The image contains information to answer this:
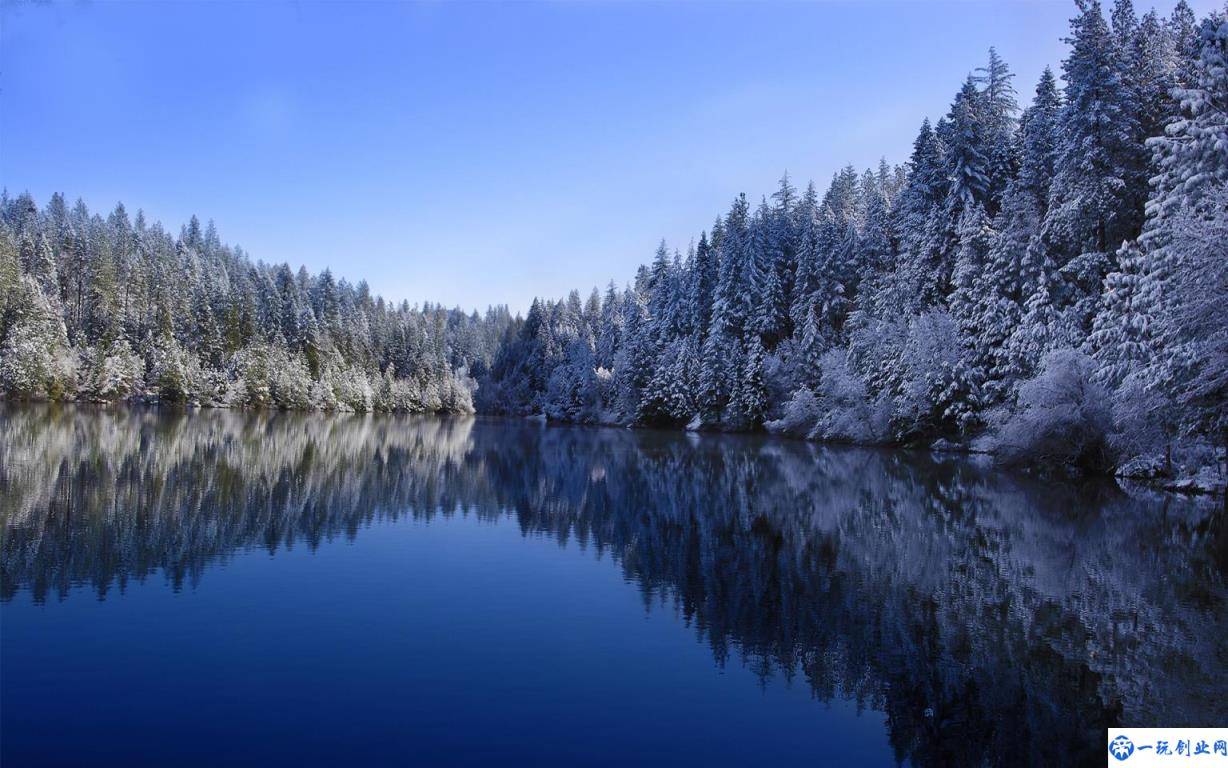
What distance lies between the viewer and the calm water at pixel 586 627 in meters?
7.43

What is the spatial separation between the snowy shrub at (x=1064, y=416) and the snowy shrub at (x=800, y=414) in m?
24.0

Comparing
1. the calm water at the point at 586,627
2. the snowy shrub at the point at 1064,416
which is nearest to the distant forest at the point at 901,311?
the snowy shrub at the point at 1064,416

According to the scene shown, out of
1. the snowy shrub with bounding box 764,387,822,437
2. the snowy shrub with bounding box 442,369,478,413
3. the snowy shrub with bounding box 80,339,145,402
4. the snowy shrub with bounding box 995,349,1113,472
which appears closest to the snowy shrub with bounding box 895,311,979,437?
the snowy shrub with bounding box 995,349,1113,472

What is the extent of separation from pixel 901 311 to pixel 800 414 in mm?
10839

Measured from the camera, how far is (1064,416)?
1142 inches

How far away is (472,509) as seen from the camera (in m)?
22.0

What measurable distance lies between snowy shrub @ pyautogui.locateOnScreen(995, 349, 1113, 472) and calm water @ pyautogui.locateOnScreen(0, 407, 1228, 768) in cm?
660

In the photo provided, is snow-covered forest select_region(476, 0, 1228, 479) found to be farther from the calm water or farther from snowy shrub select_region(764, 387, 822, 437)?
the calm water

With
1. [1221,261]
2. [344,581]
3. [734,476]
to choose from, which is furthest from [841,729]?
[734,476]

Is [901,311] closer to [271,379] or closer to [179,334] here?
[271,379]

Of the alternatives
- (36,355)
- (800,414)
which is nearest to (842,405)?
(800,414)

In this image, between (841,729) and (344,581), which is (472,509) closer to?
(344,581)

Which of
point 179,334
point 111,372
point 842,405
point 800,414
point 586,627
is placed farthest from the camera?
point 179,334

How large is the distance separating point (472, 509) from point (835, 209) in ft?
226
